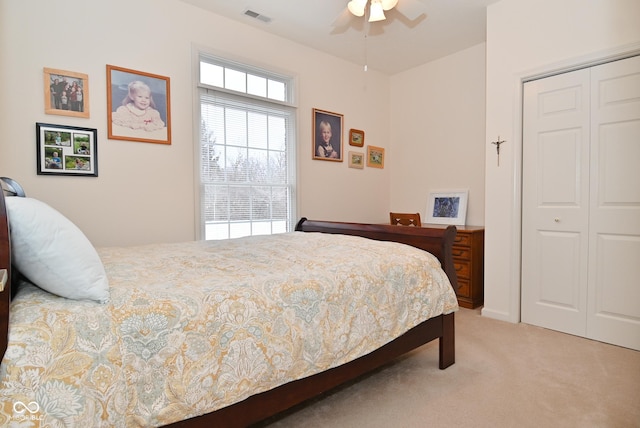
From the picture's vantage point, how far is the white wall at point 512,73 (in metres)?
2.68

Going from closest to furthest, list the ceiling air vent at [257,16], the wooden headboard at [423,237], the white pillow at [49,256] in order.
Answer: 1. the white pillow at [49,256]
2. the wooden headboard at [423,237]
3. the ceiling air vent at [257,16]

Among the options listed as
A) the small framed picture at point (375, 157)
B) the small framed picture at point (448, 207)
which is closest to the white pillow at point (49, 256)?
the small framed picture at point (448, 207)

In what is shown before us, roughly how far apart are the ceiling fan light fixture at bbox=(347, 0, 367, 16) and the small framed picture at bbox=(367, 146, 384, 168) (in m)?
2.07

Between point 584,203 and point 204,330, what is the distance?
288 centimetres

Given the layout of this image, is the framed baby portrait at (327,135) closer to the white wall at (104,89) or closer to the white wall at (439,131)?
the white wall at (104,89)

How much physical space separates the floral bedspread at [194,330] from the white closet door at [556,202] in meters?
1.59

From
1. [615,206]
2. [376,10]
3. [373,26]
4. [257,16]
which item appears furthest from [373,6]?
[615,206]

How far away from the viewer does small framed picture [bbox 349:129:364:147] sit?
4.38m

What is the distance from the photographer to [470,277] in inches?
137

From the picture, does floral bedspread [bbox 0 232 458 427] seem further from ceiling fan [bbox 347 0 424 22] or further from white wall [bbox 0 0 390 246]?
ceiling fan [bbox 347 0 424 22]

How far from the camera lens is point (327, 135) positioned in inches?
163

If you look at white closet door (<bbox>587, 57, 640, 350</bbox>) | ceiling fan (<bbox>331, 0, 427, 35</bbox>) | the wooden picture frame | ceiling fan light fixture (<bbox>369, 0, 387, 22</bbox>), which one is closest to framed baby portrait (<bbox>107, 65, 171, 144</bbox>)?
the wooden picture frame

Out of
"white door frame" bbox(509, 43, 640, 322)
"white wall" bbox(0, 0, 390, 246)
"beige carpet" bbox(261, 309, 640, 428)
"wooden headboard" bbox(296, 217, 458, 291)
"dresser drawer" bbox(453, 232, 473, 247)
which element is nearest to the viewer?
"beige carpet" bbox(261, 309, 640, 428)

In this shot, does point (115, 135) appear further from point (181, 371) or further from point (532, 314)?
point (532, 314)
